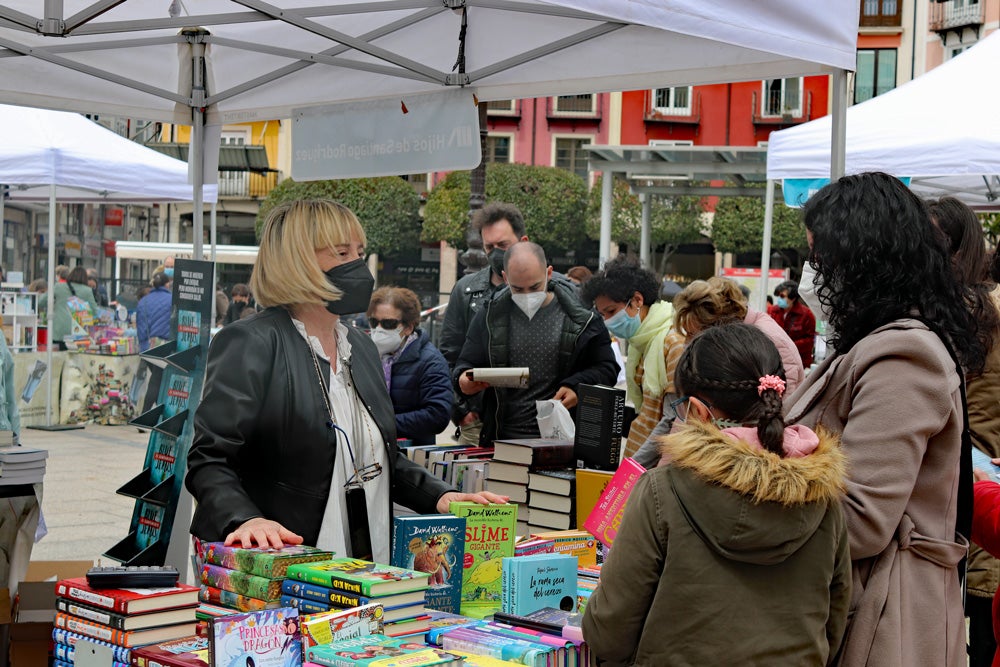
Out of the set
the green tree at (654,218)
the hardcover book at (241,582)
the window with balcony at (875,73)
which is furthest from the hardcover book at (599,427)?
the window with balcony at (875,73)

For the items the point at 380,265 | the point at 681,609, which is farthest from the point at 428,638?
the point at 380,265

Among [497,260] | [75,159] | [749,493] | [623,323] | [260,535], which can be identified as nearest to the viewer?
[749,493]

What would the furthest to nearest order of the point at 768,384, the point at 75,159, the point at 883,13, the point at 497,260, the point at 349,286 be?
the point at 883,13 → the point at 75,159 → the point at 497,260 → the point at 349,286 → the point at 768,384

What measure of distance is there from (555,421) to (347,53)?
1.95m

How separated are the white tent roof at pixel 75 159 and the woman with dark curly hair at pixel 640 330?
498cm

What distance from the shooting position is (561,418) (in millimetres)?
4352

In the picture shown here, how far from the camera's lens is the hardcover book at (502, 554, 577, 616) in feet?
8.56

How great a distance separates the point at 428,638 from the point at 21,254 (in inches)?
1332

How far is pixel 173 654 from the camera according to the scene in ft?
7.39

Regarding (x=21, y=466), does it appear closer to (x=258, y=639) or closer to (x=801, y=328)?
(x=258, y=639)

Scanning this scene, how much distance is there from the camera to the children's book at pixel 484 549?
2916mm

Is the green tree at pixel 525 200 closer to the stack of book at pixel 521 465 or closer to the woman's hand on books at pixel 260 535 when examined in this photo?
the stack of book at pixel 521 465

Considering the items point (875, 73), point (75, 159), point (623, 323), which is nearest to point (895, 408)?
point (623, 323)

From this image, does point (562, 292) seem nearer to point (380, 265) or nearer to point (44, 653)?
point (44, 653)
